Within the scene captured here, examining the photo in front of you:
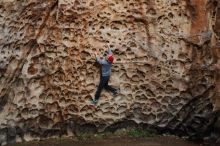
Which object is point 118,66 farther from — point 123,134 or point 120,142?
point 120,142

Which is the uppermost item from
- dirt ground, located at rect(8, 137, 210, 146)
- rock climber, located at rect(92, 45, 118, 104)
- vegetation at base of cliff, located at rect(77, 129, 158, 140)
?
rock climber, located at rect(92, 45, 118, 104)

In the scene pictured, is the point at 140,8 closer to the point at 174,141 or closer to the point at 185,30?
the point at 185,30

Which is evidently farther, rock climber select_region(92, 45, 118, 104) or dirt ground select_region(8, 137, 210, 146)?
rock climber select_region(92, 45, 118, 104)

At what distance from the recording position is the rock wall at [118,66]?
8656 mm

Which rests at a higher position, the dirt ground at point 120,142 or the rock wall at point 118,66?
the rock wall at point 118,66

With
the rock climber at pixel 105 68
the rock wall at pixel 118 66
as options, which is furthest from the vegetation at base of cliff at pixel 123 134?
the rock climber at pixel 105 68

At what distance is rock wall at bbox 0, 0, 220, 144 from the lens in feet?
28.4

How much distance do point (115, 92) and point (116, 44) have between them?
880mm

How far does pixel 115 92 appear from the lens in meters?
9.15

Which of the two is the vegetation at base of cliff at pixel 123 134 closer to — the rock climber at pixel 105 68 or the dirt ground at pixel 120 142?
the dirt ground at pixel 120 142

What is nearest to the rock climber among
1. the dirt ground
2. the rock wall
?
the rock wall

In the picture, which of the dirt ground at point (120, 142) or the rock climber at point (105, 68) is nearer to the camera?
the dirt ground at point (120, 142)

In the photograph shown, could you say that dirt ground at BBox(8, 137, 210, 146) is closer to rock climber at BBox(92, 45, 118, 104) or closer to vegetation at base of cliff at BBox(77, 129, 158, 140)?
vegetation at base of cliff at BBox(77, 129, 158, 140)

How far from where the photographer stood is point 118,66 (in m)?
9.11
